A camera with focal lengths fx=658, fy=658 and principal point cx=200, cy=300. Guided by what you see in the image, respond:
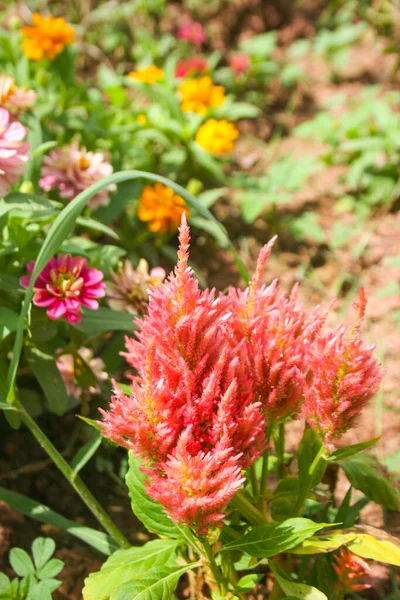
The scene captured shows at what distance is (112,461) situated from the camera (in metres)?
2.15

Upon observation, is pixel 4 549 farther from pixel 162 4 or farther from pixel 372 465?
pixel 162 4

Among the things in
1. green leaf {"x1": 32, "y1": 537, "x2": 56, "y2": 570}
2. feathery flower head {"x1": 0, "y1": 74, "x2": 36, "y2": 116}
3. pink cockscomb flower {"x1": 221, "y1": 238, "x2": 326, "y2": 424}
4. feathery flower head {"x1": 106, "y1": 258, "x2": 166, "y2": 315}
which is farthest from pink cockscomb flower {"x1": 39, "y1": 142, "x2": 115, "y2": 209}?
green leaf {"x1": 32, "y1": 537, "x2": 56, "y2": 570}

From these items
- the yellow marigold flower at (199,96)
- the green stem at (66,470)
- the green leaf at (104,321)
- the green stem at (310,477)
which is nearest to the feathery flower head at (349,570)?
the green stem at (310,477)

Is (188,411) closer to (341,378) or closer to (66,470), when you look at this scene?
(341,378)

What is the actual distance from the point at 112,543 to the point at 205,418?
693 mm

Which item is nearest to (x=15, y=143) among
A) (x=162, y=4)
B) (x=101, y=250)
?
(x=101, y=250)

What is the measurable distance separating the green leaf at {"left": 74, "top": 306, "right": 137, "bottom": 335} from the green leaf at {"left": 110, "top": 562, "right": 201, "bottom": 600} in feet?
2.14

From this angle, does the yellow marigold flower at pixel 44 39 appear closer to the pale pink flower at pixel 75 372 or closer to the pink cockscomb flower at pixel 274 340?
the pale pink flower at pixel 75 372

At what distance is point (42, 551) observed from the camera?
160cm

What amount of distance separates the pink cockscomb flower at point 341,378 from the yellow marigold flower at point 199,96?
2199 mm

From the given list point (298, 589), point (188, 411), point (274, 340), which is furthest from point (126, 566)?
point (274, 340)

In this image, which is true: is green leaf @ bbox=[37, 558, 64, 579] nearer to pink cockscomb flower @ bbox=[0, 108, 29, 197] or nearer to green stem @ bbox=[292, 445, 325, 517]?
green stem @ bbox=[292, 445, 325, 517]

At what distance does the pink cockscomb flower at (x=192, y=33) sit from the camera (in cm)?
390

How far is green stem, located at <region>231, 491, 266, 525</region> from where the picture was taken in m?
1.37
